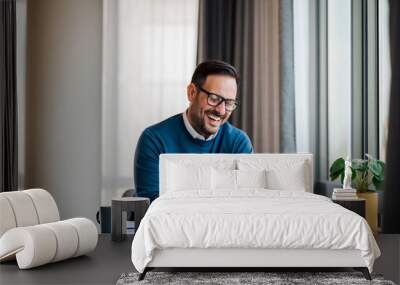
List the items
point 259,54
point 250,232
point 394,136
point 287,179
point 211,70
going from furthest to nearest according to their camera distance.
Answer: point 259,54 < point 211,70 < point 394,136 < point 287,179 < point 250,232

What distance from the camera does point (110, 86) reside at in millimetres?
6941

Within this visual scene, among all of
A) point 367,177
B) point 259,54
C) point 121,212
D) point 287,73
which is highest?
point 259,54

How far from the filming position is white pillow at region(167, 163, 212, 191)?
5715 mm

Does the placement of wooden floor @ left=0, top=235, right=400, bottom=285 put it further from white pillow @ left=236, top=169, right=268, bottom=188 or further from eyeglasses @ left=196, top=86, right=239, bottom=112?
eyeglasses @ left=196, top=86, right=239, bottom=112

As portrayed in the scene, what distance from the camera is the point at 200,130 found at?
641 cm

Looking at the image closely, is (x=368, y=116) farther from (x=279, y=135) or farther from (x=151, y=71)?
(x=151, y=71)

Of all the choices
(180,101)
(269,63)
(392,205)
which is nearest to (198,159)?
(180,101)

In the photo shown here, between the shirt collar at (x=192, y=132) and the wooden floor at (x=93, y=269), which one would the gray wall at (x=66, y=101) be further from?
the wooden floor at (x=93, y=269)

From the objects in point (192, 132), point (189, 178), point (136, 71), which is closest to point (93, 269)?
point (189, 178)

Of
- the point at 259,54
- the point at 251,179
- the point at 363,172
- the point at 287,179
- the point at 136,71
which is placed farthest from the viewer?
the point at 136,71

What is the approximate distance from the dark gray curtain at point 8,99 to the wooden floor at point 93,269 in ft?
4.92

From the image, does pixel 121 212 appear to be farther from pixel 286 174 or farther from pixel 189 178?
pixel 286 174

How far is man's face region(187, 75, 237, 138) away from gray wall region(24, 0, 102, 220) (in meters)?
1.18

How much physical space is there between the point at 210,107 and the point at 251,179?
1080 mm
